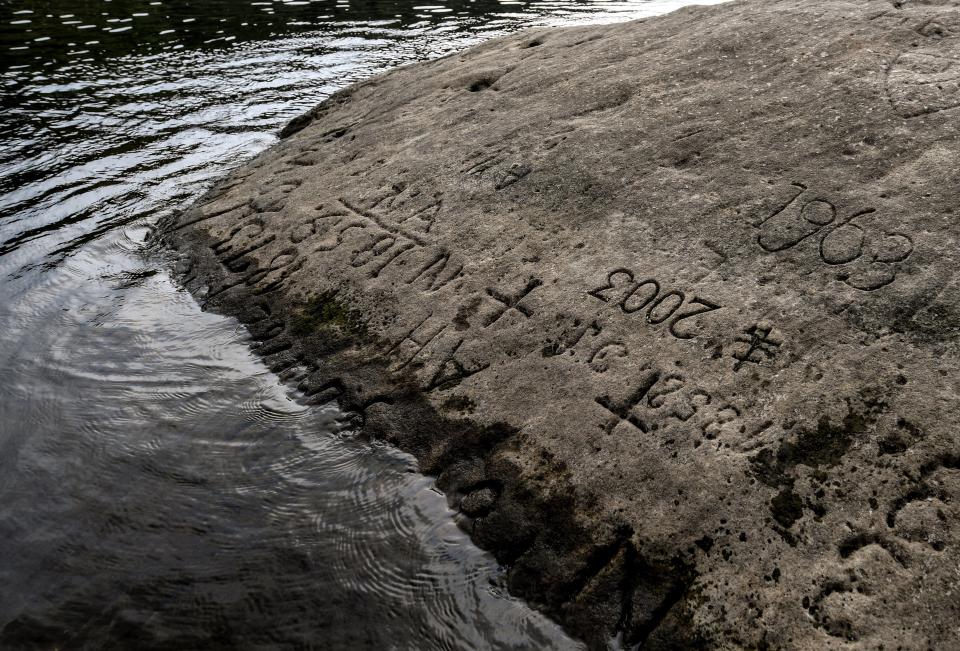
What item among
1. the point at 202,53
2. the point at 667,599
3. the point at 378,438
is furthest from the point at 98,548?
the point at 202,53

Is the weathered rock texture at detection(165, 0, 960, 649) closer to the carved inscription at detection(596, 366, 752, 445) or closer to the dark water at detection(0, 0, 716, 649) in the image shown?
the carved inscription at detection(596, 366, 752, 445)

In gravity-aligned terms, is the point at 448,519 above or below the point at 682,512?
below

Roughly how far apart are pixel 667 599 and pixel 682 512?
1.48 feet

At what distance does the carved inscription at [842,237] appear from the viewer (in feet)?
14.8

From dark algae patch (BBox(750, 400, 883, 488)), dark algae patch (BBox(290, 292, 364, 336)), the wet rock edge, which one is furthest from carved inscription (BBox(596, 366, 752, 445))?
dark algae patch (BBox(290, 292, 364, 336))

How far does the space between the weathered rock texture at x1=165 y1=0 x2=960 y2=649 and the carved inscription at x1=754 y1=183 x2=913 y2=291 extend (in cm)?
2

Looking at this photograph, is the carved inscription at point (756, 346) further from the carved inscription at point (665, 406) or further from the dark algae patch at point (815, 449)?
the dark algae patch at point (815, 449)

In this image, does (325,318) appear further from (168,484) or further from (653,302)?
Answer: (653,302)

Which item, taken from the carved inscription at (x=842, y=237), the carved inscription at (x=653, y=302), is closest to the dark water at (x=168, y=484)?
the carved inscription at (x=653, y=302)

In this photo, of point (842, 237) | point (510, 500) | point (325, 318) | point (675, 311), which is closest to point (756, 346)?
point (675, 311)

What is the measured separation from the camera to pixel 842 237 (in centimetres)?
478

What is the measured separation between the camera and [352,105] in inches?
388

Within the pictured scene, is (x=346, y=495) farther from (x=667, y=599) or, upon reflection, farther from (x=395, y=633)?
(x=667, y=599)

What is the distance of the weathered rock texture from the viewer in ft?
11.8
